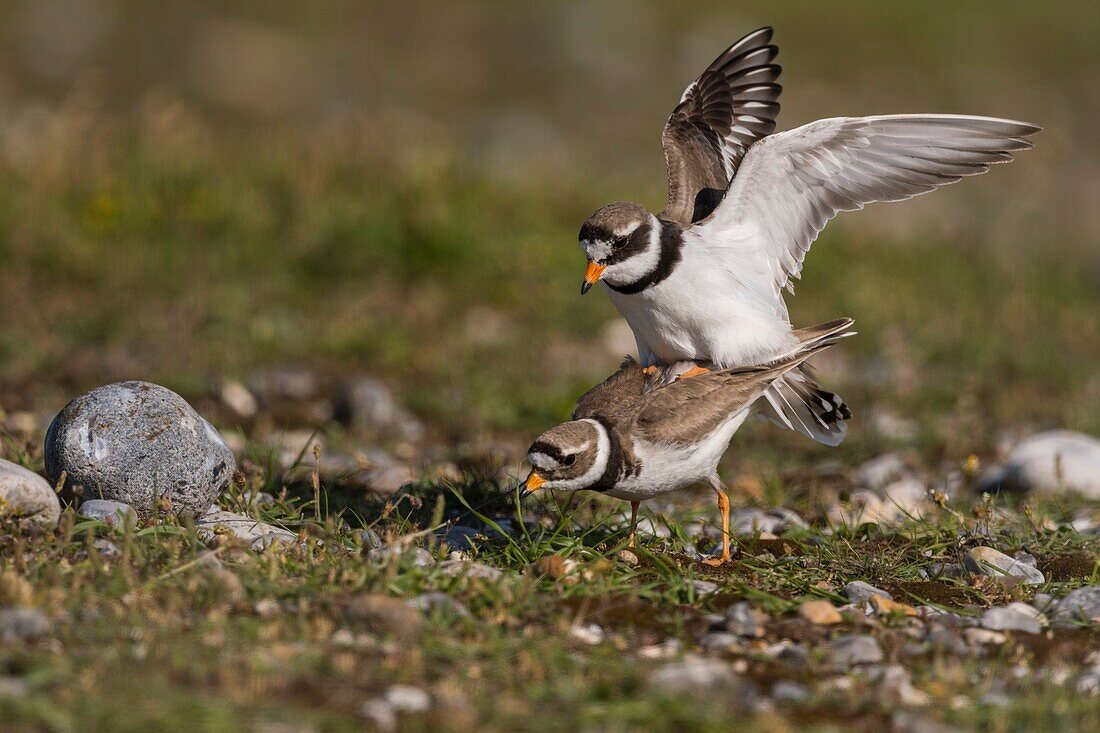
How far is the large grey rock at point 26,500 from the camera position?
462 cm

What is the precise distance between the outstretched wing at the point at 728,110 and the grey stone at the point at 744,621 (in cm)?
289

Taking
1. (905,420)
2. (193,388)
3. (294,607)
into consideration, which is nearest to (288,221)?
(193,388)

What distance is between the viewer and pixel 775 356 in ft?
19.2

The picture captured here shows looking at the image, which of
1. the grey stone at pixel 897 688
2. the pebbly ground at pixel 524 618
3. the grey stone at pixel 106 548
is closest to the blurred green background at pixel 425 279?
the pebbly ground at pixel 524 618

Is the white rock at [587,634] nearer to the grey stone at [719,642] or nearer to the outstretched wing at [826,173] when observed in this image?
the grey stone at [719,642]

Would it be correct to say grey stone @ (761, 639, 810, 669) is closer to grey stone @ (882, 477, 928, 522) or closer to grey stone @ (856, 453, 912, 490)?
grey stone @ (882, 477, 928, 522)

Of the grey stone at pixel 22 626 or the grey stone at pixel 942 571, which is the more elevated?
the grey stone at pixel 942 571

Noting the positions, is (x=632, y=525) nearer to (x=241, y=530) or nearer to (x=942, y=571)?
(x=942, y=571)

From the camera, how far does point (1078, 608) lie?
4.57m

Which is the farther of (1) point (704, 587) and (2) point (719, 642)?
(1) point (704, 587)

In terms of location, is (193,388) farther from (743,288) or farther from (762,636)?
(762,636)

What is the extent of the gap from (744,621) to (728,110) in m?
3.41

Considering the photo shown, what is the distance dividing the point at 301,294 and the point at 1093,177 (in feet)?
55.2

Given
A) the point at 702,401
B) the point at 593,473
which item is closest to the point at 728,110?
the point at 702,401
